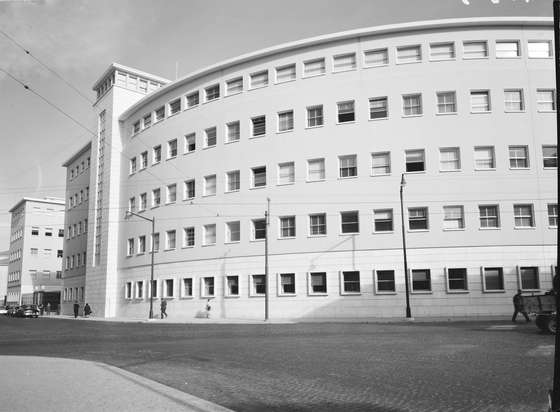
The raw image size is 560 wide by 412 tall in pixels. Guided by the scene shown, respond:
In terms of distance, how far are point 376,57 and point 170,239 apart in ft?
73.5

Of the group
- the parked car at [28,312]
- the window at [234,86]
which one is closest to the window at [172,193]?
the window at [234,86]

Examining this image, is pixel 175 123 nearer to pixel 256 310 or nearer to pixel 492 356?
pixel 256 310

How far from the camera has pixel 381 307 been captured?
35.8 meters

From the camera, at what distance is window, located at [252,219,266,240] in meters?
40.7

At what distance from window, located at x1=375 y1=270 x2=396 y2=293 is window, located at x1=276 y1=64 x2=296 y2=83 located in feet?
53.1

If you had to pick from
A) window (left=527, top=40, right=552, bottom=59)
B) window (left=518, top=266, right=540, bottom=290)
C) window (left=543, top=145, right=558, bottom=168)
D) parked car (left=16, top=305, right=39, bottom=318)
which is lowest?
parked car (left=16, top=305, right=39, bottom=318)

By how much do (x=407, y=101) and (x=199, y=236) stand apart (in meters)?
19.0

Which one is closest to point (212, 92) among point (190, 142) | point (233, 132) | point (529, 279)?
point (190, 142)

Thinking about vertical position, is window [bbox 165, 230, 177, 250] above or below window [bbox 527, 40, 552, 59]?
below

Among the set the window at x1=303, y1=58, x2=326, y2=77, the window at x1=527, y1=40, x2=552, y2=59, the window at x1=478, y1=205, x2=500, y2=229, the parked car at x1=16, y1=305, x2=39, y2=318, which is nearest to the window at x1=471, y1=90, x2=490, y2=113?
the window at x1=527, y1=40, x2=552, y2=59

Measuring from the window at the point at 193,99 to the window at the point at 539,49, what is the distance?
26.1 meters

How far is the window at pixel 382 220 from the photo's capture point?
1452 inches

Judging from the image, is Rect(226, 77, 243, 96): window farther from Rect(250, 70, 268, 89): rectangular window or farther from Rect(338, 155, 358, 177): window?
Rect(338, 155, 358, 177): window

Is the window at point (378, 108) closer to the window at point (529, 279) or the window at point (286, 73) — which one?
the window at point (286, 73)
